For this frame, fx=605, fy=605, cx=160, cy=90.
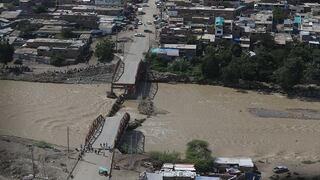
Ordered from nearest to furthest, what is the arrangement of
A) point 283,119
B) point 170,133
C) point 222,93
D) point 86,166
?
point 86,166 < point 170,133 < point 283,119 < point 222,93

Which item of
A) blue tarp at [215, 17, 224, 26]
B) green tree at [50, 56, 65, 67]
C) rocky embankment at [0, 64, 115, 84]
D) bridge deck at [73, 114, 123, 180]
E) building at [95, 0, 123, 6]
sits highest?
building at [95, 0, 123, 6]

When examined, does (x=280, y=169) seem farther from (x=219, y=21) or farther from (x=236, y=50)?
(x=219, y=21)

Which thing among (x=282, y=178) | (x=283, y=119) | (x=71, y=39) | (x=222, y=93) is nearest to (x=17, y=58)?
(x=71, y=39)

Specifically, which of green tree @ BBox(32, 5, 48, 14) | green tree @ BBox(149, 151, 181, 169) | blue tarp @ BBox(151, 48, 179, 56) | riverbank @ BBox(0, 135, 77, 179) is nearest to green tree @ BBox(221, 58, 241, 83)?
blue tarp @ BBox(151, 48, 179, 56)

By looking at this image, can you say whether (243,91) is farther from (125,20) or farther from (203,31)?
(125,20)

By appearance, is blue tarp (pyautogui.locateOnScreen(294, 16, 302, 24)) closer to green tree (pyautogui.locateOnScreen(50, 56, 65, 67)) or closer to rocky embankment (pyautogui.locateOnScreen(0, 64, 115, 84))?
rocky embankment (pyautogui.locateOnScreen(0, 64, 115, 84))

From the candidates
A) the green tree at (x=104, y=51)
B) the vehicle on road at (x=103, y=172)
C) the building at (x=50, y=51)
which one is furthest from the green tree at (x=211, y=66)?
the vehicle on road at (x=103, y=172)

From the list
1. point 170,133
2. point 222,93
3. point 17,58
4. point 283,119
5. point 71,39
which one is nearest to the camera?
point 170,133
